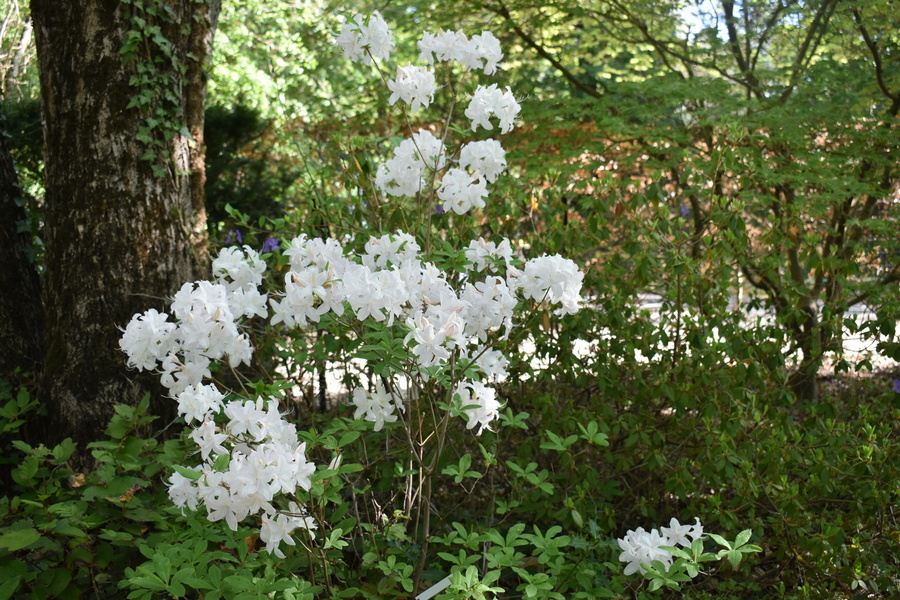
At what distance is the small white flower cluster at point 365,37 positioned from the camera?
7.52 feet

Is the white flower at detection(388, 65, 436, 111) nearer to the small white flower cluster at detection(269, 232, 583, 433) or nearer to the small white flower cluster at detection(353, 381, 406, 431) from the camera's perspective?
the small white flower cluster at detection(269, 232, 583, 433)

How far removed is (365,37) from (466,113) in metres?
0.40

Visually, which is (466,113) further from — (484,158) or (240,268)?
(240,268)

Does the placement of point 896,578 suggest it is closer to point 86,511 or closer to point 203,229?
point 86,511

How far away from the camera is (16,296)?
11.4ft

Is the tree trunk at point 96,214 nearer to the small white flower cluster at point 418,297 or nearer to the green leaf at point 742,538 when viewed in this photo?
the small white flower cluster at point 418,297

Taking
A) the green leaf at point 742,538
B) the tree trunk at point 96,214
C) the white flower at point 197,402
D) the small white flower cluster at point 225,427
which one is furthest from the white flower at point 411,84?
the green leaf at point 742,538

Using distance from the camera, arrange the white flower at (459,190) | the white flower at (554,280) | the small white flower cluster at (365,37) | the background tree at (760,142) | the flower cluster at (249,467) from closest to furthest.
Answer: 1. the flower cluster at (249,467)
2. the white flower at (554,280)
3. the small white flower cluster at (365,37)
4. the white flower at (459,190)
5. the background tree at (760,142)

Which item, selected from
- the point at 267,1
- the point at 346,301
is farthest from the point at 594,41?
the point at 267,1

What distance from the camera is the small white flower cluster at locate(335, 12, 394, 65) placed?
2.29 m

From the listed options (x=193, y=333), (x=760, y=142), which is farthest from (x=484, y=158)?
(x=760, y=142)

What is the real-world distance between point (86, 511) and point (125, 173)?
157 cm

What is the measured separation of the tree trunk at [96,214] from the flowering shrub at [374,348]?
1225mm

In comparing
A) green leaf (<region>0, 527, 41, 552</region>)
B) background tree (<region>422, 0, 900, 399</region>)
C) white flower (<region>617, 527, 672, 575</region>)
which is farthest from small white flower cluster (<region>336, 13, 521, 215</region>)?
green leaf (<region>0, 527, 41, 552</region>)
